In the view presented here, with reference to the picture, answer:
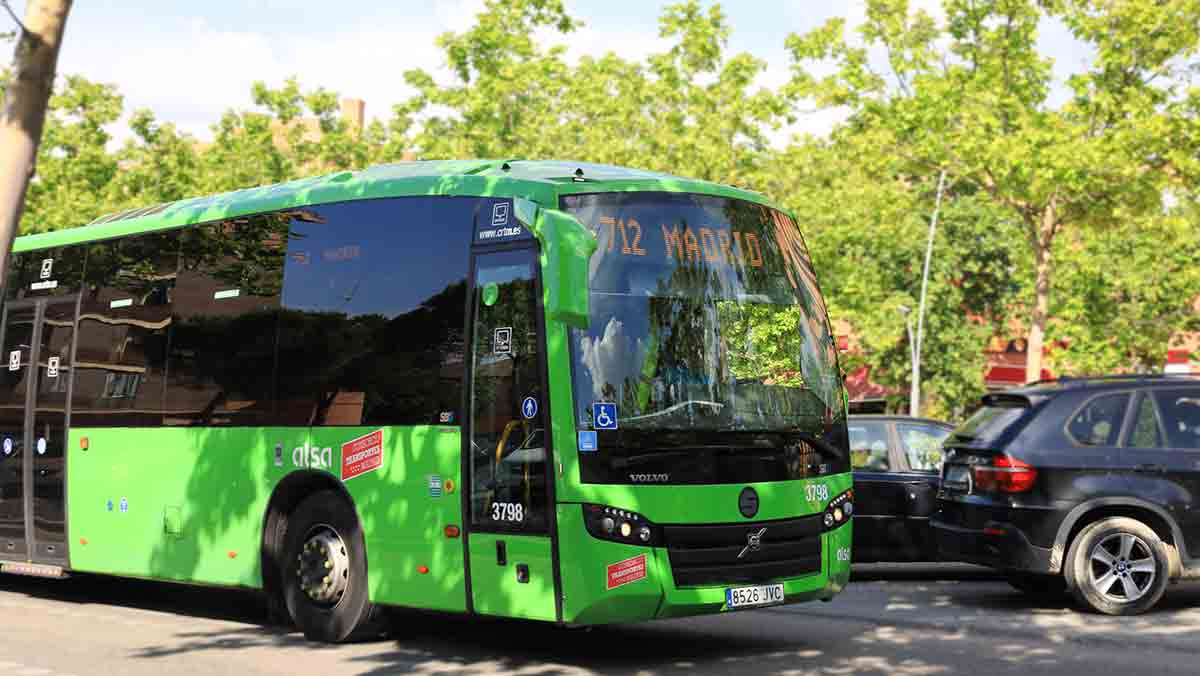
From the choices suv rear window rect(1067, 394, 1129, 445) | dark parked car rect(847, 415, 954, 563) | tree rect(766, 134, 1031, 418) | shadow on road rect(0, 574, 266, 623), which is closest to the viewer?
suv rear window rect(1067, 394, 1129, 445)

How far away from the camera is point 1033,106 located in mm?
26547

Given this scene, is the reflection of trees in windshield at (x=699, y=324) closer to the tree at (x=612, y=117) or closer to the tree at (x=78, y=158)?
the tree at (x=612, y=117)

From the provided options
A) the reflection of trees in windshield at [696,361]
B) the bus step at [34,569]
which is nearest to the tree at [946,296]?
the bus step at [34,569]

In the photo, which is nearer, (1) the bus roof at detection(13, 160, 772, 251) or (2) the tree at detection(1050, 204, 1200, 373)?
(1) the bus roof at detection(13, 160, 772, 251)

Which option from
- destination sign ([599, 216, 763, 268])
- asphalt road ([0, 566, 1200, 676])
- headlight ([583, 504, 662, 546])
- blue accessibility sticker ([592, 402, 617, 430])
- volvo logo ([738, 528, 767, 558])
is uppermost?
destination sign ([599, 216, 763, 268])

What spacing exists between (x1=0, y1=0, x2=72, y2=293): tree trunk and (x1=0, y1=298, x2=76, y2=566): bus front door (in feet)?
23.9

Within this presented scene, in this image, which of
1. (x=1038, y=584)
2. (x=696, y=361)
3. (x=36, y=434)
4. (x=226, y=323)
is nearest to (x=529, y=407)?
(x=696, y=361)

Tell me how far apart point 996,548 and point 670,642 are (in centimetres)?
294

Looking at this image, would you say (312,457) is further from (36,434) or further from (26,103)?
(26,103)

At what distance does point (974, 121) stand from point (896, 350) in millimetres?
30303

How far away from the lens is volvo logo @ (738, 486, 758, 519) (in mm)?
8969

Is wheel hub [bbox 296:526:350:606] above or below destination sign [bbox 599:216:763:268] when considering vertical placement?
below

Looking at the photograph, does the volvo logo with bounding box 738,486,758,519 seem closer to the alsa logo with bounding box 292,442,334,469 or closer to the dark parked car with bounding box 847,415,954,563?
the alsa logo with bounding box 292,442,334,469

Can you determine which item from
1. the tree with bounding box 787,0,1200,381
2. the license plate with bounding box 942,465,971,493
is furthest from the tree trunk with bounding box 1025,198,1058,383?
the license plate with bounding box 942,465,971,493
